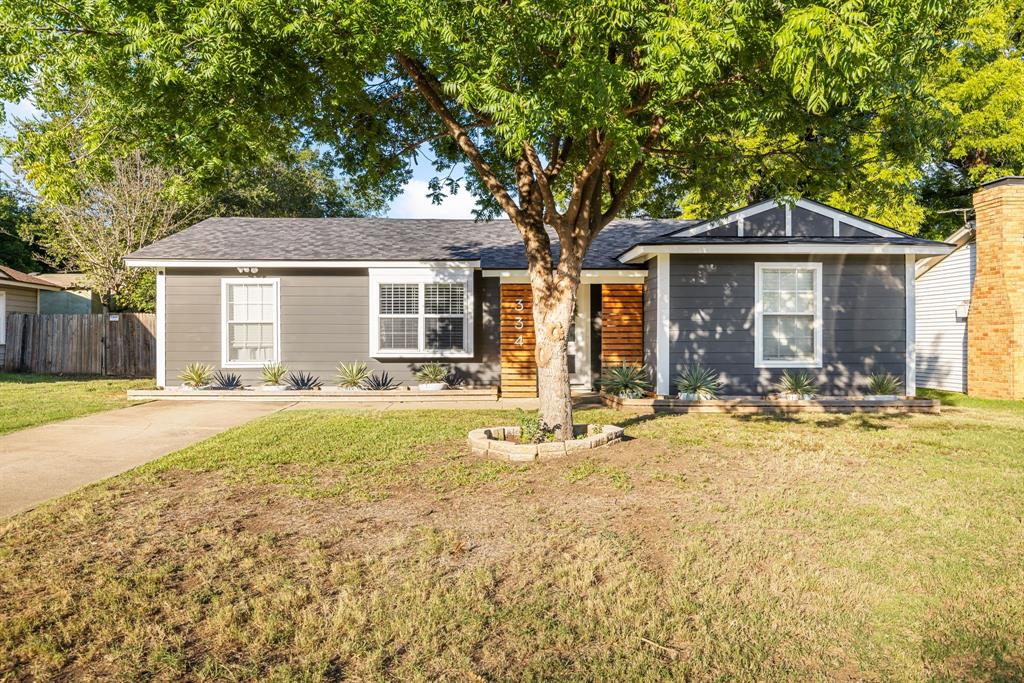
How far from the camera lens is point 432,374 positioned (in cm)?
1237

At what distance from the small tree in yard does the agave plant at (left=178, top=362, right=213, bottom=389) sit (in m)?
8.03

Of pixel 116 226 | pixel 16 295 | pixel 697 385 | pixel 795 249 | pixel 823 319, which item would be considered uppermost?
pixel 116 226

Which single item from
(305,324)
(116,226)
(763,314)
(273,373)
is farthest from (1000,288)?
(116,226)

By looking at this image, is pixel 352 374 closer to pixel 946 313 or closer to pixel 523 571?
pixel 523 571

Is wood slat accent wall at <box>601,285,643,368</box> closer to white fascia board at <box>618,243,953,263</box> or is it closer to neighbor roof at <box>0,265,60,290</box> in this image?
Result: white fascia board at <box>618,243,953,263</box>

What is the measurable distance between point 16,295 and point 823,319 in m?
23.3

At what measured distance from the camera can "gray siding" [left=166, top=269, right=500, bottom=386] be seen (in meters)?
12.7

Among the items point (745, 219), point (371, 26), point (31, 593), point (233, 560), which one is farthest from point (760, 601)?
point (745, 219)

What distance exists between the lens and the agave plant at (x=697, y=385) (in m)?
10.9

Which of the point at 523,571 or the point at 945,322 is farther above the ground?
the point at 945,322

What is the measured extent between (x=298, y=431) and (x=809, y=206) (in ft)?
32.9

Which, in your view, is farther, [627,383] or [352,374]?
[352,374]

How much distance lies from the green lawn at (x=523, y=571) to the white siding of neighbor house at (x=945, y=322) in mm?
9405

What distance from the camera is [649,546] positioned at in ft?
13.5
